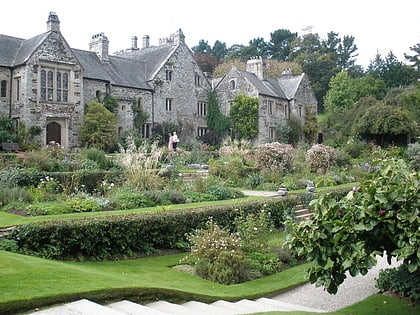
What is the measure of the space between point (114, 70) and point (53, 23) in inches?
273

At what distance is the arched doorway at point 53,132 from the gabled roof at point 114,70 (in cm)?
404

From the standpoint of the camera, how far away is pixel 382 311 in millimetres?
7176

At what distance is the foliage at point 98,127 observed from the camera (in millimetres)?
29688

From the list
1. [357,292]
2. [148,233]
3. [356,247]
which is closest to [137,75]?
[148,233]

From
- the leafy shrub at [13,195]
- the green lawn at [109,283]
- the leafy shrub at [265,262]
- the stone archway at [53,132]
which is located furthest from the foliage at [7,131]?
the leafy shrub at [265,262]

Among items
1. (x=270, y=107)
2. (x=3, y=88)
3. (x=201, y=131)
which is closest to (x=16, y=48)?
(x=3, y=88)

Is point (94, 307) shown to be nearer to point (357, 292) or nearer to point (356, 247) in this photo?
point (356, 247)

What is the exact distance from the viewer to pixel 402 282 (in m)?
7.67

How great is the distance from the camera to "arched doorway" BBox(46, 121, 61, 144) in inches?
1145

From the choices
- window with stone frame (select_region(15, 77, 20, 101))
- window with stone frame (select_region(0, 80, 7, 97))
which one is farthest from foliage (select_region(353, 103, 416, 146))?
window with stone frame (select_region(0, 80, 7, 97))

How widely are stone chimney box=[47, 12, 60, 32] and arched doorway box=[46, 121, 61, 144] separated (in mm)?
5553

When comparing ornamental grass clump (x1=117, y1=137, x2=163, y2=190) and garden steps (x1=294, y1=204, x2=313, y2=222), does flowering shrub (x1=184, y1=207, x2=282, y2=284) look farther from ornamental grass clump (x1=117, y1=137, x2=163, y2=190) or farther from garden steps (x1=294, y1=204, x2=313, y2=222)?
ornamental grass clump (x1=117, y1=137, x2=163, y2=190)

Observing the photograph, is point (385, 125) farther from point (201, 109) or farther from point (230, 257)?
point (230, 257)

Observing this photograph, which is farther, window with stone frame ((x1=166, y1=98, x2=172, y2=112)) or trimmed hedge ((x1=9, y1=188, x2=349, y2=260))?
window with stone frame ((x1=166, y1=98, x2=172, y2=112))
